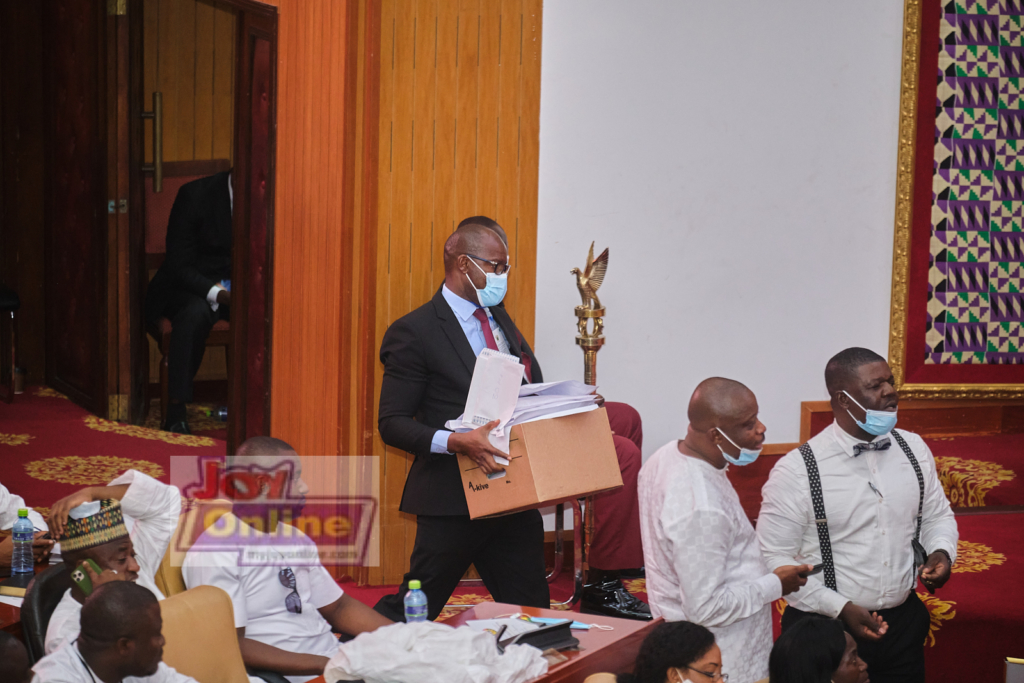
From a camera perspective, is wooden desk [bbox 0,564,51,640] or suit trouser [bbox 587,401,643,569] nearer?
wooden desk [bbox 0,564,51,640]

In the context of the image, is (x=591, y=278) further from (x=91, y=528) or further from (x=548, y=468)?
(x=91, y=528)

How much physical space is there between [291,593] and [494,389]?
793 mm

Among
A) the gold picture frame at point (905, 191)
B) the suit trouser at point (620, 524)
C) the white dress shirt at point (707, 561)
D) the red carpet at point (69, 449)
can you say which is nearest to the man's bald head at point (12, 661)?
the white dress shirt at point (707, 561)

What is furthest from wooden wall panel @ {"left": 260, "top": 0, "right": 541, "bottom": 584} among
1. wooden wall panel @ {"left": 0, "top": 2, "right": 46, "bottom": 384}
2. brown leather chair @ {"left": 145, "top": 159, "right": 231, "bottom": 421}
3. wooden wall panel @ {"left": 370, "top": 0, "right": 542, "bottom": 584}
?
wooden wall panel @ {"left": 0, "top": 2, "right": 46, "bottom": 384}

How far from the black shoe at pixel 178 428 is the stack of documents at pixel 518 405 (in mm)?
3888

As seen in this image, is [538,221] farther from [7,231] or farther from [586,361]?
[7,231]

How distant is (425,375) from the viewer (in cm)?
326

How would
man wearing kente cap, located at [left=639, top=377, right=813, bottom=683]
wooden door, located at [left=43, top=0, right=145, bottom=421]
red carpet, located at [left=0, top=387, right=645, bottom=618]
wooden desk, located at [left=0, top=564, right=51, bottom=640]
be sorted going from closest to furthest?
man wearing kente cap, located at [left=639, top=377, right=813, bottom=683]
wooden desk, located at [left=0, top=564, right=51, bottom=640]
red carpet, located at [left=0, top=387, right=645, bottom=618]
wooden door, located at [left=43, top=0, right=145, bottom=421]

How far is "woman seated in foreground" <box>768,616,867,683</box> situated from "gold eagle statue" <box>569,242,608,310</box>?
2.15 m

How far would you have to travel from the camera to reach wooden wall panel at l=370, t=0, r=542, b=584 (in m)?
4.56

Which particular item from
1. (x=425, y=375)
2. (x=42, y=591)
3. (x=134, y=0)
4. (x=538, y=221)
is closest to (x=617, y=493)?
(x=538, y=221)

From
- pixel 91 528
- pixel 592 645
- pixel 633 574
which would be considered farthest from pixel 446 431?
pixel 633 574

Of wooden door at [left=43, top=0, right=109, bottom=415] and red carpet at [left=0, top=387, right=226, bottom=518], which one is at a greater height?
wooden door at [left=43, top=0, right=109, bottom=415]

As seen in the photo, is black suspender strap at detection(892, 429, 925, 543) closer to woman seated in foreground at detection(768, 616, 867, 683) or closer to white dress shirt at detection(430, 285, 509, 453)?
woman seated in foreground at detection(768, 616, 867, 683)
